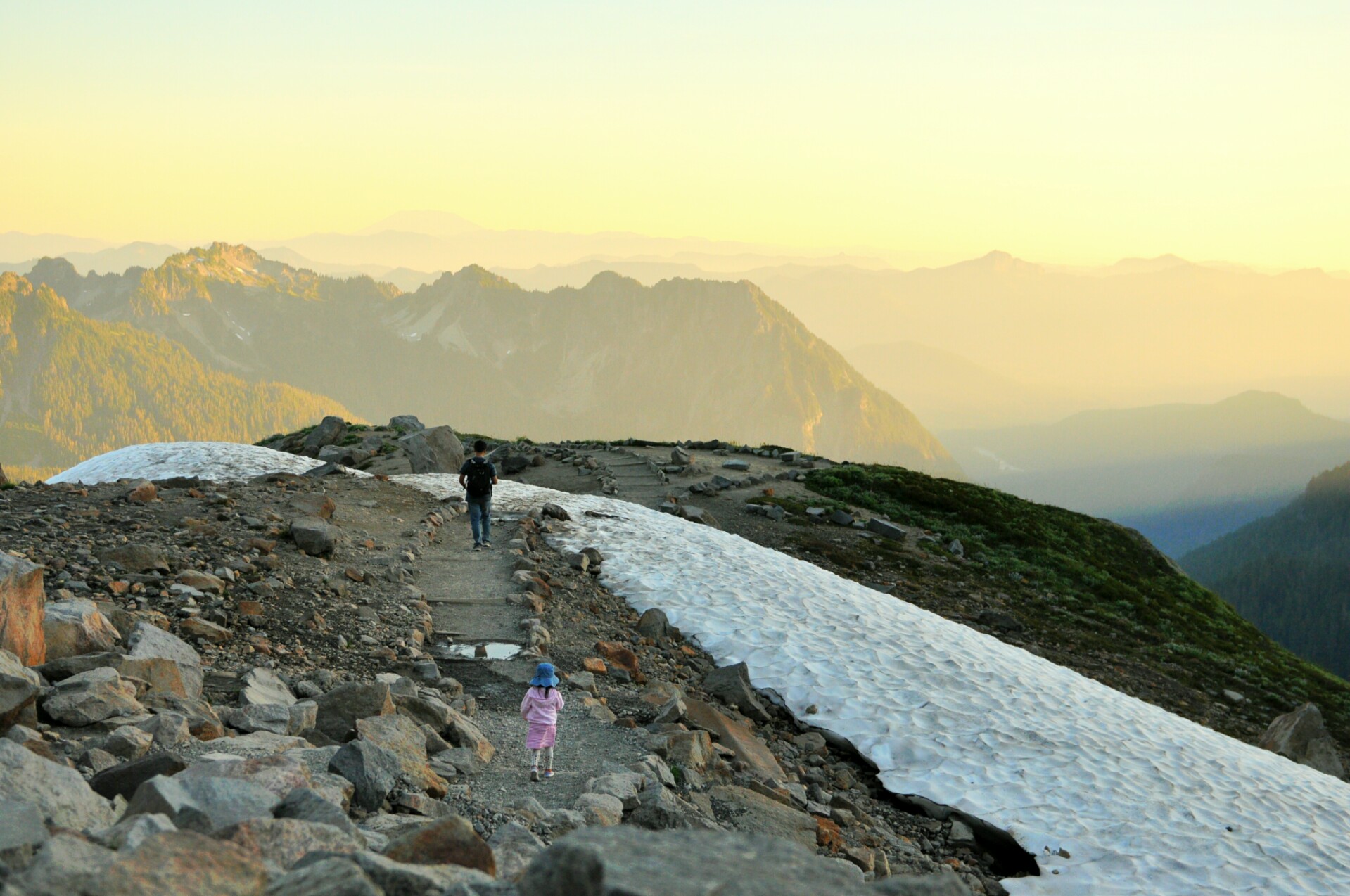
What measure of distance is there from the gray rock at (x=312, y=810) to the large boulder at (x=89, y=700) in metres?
2.94

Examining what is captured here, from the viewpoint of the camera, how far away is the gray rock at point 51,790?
5.36m

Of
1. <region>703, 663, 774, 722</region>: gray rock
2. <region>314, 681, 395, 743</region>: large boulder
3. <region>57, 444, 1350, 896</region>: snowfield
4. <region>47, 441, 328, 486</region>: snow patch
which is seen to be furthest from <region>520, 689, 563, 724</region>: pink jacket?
<region>47, 441, 328, 486</region>: snow patch

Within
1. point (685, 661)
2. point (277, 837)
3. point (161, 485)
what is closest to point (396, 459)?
point (161, 485)

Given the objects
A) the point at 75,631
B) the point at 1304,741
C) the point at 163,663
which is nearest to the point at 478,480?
the point at 75,631

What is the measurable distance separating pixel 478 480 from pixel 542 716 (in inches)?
474

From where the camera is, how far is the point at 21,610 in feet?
27.5

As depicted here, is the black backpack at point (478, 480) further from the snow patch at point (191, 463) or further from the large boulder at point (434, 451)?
the large boulder at point (434, 451)

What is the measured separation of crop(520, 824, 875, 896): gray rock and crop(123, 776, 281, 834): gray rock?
2.19m

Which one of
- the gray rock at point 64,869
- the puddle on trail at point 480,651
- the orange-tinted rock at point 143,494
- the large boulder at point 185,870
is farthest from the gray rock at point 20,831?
the orange-tinted rock at point 143,494

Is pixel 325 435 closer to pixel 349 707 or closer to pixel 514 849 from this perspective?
pixel 349 707

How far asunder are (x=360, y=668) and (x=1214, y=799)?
12.8 metres

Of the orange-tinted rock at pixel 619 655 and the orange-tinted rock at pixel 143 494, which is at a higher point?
the orange-tinted rock at pixel 143 494

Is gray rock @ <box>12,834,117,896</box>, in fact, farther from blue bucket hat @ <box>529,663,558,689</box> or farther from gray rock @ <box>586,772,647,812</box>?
blue bucket hat @ <box>529,663,558,689</box>

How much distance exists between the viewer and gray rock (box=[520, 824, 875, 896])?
13.2 ft
